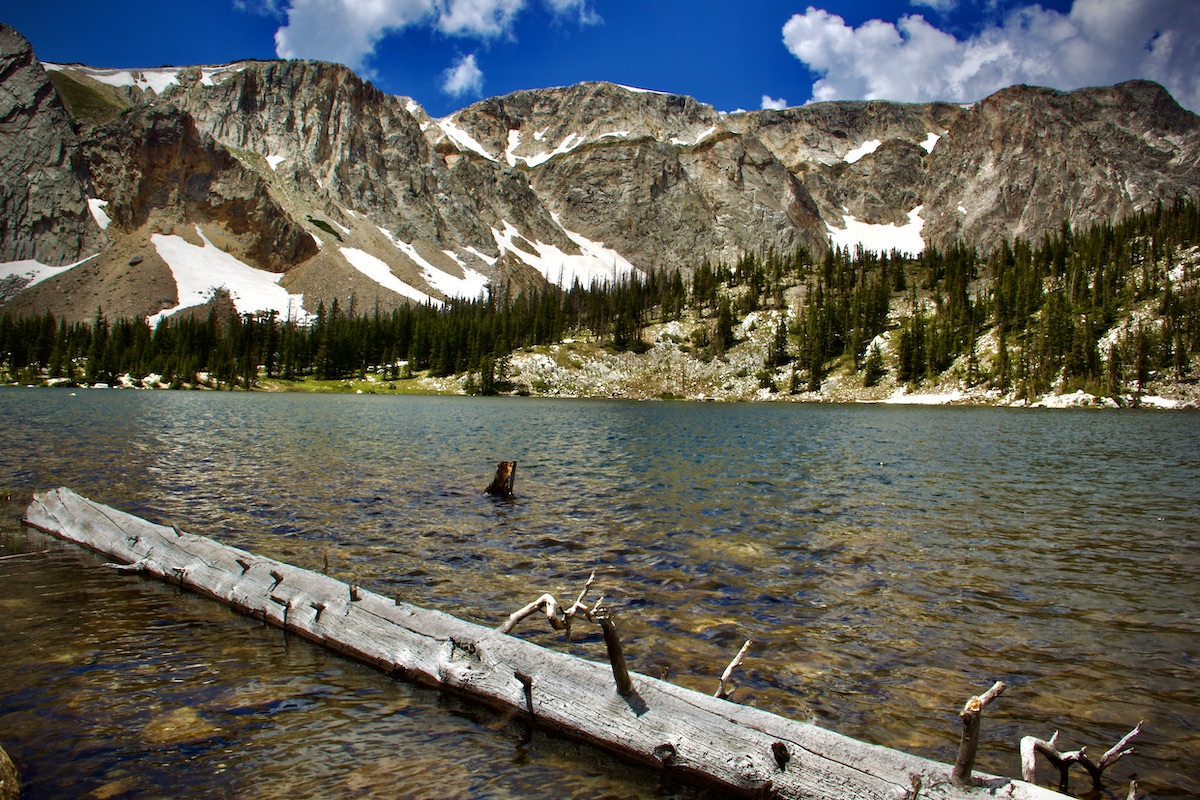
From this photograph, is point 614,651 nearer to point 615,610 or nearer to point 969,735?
point 969,735

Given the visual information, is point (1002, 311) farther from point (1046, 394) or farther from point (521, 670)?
point (521, 670)

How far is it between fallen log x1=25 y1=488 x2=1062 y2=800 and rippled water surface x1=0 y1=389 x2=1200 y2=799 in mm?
339

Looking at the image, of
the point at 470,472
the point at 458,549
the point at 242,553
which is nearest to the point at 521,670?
the point at 242,553

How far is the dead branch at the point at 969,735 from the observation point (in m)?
4.68

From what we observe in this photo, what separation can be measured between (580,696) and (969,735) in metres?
4.24

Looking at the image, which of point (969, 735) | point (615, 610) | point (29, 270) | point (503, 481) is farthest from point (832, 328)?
point (29, 270)

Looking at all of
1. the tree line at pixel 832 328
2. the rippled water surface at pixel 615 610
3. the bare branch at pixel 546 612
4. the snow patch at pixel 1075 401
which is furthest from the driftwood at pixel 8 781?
the tree line at pixel 832 328

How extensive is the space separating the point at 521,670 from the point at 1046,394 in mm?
129170

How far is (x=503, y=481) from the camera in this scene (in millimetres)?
24078

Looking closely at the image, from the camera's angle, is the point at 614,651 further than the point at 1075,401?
No

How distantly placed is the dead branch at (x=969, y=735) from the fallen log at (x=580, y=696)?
0.12 m

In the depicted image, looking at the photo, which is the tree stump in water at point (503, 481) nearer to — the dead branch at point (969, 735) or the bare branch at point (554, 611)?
the bare branch at point (554, 611)

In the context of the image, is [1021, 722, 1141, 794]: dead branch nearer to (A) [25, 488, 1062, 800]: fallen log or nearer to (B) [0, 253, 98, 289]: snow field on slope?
(A) [25, 488, 1062, 800]: fallen log

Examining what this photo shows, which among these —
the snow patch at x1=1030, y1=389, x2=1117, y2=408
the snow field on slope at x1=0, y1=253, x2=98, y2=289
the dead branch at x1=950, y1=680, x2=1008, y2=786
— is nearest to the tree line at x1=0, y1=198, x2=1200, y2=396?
the snow patch at x1=1030, y1=389, x2=1117, y2=408
